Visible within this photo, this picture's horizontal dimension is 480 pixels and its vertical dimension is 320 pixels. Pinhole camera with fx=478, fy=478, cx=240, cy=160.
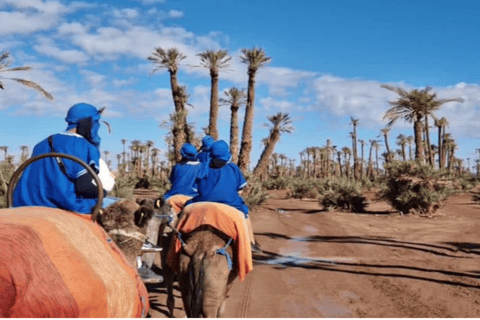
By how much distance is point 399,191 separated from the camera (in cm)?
2211

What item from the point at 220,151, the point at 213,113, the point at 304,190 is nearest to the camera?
the point at 220,151

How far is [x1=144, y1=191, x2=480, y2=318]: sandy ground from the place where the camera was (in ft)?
22.1

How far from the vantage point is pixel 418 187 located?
21.5 metres

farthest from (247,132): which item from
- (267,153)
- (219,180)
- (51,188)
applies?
(51,188)

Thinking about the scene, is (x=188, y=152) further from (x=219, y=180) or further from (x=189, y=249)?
(x=189, y=249)

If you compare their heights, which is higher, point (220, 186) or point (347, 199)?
point (220, 186)

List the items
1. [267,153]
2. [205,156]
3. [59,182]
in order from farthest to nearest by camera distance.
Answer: [267,153] → [205,156] → [59,182]

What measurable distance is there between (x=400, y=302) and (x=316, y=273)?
7.52ft

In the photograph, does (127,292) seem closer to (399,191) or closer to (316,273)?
(316,273)

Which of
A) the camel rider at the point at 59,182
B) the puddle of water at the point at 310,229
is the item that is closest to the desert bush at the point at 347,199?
the puddle of water at the point at 310,229

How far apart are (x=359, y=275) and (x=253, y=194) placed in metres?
14.1

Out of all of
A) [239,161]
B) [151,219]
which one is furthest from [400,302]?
[239,161]

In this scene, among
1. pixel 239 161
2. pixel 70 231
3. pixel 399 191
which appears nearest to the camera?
pixel 70 231

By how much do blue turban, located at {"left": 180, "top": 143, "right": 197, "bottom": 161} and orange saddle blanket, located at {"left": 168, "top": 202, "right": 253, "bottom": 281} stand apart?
220 centimetres
